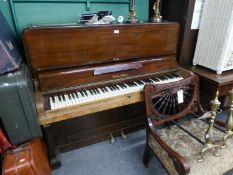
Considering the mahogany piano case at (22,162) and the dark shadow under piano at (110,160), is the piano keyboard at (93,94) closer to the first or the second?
the mahogany piano case at (22,162)

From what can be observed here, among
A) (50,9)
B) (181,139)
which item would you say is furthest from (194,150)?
(50,9)

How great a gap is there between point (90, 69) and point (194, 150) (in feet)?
3.42

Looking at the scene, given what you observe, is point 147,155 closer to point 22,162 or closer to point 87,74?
point 87,74

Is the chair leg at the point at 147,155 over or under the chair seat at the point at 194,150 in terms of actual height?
under

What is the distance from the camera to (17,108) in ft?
3.47

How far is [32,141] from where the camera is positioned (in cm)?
121

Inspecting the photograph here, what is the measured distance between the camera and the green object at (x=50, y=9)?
149 cm

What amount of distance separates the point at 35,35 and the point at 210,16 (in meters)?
1.62

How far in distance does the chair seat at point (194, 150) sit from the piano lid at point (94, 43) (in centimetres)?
78

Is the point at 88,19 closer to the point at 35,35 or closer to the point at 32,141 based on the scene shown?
the point at 35,35

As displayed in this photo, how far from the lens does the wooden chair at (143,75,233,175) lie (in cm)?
112

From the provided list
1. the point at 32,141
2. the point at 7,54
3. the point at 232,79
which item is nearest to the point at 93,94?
the point at 32,141

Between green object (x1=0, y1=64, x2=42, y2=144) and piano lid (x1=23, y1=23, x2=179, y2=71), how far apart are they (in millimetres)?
267

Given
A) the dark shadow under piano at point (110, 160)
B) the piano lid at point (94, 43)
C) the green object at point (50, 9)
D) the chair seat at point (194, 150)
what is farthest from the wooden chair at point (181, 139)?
the green object at point (50, 9)
